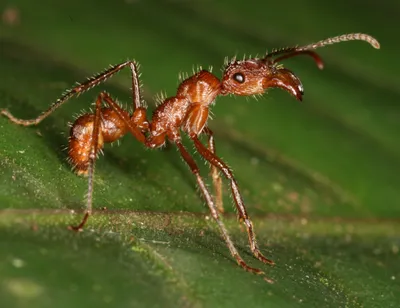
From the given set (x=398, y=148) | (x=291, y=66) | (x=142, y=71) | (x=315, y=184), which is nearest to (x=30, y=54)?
(x=142, y=71)

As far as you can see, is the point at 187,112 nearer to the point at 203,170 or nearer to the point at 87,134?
the point at 203,170

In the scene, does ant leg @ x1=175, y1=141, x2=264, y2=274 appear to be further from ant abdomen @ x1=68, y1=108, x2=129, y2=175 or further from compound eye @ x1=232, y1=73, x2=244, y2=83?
compound eye @ x1=232, y1=73, x2=244, y2=83

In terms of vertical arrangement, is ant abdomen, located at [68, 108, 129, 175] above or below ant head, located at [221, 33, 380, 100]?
below

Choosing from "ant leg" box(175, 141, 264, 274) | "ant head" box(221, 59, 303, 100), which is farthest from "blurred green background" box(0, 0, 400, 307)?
"ant head" box(221, 59, 303, 100)

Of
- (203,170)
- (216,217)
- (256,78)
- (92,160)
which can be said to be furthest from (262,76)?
(92,160)

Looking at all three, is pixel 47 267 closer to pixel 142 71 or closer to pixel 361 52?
pixel 142 71
